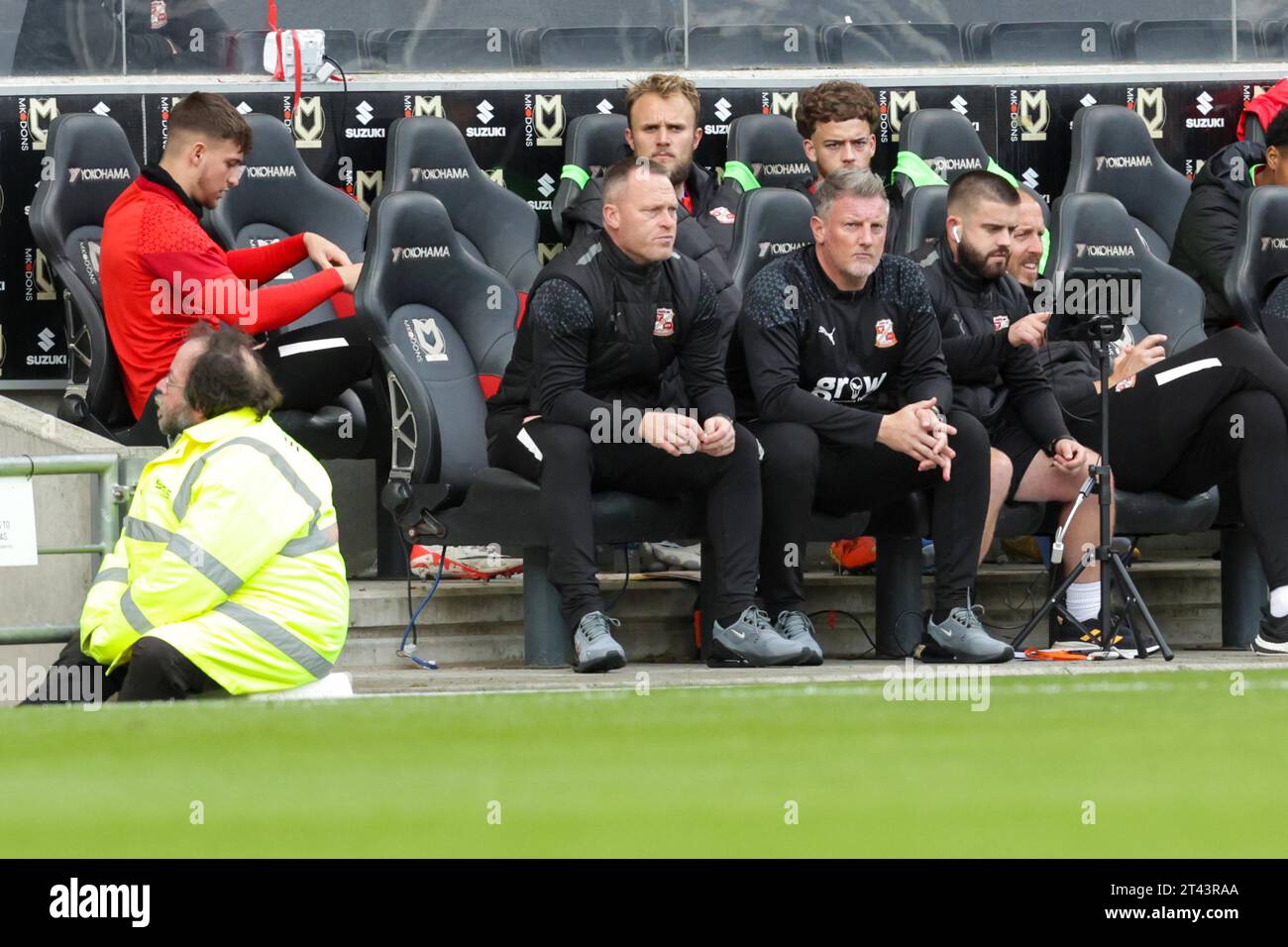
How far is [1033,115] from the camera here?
27.5ft

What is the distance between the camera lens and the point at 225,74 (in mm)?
8062

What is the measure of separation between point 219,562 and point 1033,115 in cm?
512

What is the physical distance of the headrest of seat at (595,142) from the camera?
24.9 feet

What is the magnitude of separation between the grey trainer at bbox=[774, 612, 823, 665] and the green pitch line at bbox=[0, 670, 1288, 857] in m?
0.79

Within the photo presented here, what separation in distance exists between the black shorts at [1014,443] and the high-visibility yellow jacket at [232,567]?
236 centimetres

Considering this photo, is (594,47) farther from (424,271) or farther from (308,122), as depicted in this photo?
(424,271)

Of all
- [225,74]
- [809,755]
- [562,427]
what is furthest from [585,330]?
[225,74]

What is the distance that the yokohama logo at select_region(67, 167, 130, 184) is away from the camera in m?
6.96

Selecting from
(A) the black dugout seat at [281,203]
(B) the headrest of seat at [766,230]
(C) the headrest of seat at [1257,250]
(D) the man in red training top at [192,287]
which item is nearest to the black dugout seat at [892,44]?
(B) the headrest of seat at [766,230]

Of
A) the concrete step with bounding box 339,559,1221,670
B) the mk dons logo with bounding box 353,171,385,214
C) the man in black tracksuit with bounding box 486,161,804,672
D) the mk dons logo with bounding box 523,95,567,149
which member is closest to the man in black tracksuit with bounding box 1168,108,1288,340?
the concrete step with bounding box 339,559,1221,670

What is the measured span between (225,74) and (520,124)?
4.02 ft

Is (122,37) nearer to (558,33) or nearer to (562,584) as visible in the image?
(558,33)

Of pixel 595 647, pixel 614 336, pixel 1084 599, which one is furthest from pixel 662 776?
pixel 1084 599

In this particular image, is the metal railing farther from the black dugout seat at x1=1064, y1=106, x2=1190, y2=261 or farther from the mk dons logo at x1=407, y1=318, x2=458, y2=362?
the black dugout seat at x1=1064, y1=106, x2=1190, y2=261
